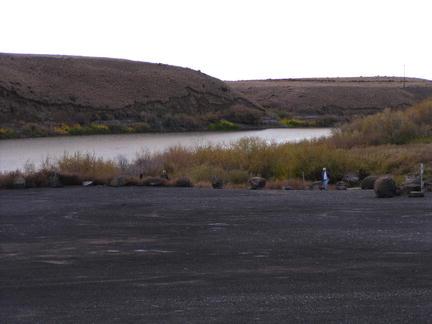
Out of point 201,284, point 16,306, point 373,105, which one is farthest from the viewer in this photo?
point 373,105

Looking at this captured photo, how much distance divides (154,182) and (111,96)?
6202 centimetres

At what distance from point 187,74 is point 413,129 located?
223 feet

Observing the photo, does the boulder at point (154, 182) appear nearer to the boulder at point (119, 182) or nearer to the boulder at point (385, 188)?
the boulder at point (119, 182)

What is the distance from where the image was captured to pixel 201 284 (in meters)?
11.8

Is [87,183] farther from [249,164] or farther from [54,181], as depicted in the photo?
[249,164]

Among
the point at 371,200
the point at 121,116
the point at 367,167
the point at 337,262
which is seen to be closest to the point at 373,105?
the point at 121,116

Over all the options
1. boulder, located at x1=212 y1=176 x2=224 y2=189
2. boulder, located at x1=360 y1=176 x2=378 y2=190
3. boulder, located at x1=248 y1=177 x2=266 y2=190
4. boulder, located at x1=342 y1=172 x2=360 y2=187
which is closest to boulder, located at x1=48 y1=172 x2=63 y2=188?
boulder, located at x1=212 y1=176 x2=224 y2=189

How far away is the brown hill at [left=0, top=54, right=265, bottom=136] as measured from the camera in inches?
3059

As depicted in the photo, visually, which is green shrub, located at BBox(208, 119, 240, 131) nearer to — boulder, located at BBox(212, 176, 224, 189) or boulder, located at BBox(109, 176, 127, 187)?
boulder, located at BBox(109, 176, 127, 187)

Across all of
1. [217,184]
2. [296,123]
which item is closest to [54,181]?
[217,184]

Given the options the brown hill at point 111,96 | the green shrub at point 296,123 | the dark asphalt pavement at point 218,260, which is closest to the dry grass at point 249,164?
Answer: the dark asphalt pavement at point 218,260

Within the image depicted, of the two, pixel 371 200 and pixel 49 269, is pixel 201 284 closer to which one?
pixel 49 269

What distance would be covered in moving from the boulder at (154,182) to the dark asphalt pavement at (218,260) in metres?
5.23

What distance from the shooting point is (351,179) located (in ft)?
96.6
